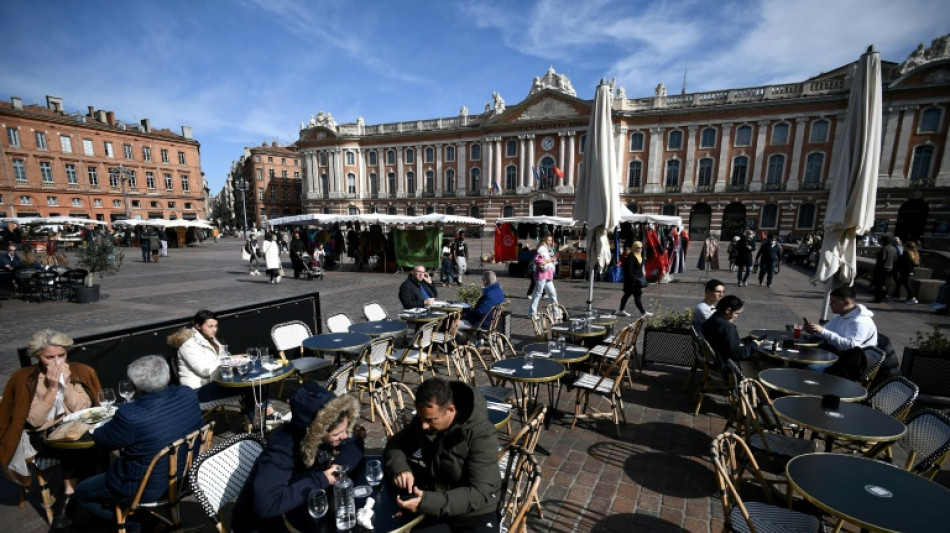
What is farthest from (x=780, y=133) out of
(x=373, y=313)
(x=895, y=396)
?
(x=373, y=313)

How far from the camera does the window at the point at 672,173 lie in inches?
1362

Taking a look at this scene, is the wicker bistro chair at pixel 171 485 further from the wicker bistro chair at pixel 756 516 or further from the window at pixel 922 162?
the window at pixel 922 162

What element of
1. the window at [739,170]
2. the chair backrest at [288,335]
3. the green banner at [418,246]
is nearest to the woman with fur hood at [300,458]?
the chair backrest at [288,335]

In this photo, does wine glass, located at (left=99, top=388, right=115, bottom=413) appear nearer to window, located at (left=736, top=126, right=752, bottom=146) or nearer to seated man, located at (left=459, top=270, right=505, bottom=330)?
seated man, located at (left=459, top=270, right=505, bottom=330)

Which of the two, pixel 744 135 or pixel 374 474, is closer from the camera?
pixel 374 474

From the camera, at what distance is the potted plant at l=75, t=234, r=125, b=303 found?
9812mm

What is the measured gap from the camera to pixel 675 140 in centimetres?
3428

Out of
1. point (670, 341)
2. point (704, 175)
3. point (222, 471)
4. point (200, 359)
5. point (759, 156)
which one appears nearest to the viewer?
point (222, 471)

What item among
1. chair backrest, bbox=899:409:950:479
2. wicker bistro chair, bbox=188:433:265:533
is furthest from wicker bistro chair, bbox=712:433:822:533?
wicker bistro chair, bbox=188:433:265:533

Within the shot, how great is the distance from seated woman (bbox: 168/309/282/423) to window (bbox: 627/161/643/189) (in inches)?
1458

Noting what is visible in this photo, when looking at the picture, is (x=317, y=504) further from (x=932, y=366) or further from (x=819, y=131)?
(x=819, y=131)

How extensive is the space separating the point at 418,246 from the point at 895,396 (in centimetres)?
1381

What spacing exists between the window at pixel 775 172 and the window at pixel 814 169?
1527 mm

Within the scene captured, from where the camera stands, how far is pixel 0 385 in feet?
15.9
